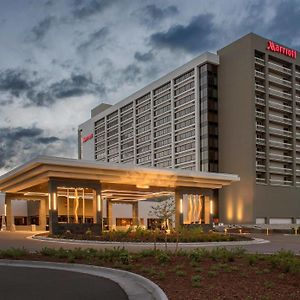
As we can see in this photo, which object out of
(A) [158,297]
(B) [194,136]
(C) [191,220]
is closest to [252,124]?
(B) [194,136]

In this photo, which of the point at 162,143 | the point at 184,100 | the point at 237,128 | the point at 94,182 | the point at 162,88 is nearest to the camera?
the point at 94,182

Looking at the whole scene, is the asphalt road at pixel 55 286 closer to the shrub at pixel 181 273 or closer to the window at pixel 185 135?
the shrub at pixel 181 273

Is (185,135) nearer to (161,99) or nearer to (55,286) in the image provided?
(161,99)

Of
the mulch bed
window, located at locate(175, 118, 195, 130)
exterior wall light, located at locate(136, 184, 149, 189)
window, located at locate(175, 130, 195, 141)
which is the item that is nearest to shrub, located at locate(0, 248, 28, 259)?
the mulch bed

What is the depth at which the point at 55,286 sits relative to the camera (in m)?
13.0

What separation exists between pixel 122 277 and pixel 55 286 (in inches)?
103

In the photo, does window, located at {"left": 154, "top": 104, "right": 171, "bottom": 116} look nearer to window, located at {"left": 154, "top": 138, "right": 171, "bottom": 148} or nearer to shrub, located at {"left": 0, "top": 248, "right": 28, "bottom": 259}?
window, located at {"left": 154, "top": 138, "right": 171, "bottom": 148}

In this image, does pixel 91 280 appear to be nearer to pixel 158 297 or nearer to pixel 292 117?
pixel 158 297

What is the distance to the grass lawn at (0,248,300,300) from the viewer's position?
Result: 11148mm

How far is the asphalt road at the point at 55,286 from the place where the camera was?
11.4 metres

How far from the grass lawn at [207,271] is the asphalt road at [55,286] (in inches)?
59.2

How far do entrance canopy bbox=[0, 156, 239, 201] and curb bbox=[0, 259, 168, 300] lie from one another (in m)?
→ 22.1

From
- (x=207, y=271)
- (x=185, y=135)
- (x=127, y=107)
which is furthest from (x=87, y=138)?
(x=207, y=271)

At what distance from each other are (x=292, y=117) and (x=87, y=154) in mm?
82581
